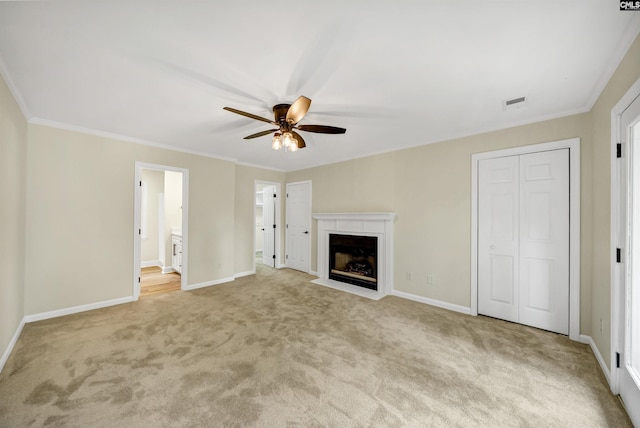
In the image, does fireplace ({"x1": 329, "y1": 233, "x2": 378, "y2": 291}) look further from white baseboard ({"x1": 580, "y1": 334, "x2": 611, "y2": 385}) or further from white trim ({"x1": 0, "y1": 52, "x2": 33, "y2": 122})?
white trim ({"x1": 0, "y1": 52, "x2": 33, "y2": 122})

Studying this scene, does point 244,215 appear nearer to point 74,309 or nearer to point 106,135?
point 106,135

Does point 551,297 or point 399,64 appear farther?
point 551,297

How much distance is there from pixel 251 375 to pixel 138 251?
2964mm

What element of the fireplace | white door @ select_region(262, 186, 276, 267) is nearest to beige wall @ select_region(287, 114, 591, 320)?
the fireplace

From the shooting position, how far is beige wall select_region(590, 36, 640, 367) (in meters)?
1.87

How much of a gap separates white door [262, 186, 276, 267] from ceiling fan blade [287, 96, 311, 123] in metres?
3.97

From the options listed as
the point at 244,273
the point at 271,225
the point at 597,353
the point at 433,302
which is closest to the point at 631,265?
the point at 597,353

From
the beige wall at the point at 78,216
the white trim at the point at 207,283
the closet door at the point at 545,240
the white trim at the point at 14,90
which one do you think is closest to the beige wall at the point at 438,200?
the closet door at the point at 545,240

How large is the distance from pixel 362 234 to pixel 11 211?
429 centimetres

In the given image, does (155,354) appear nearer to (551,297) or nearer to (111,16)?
(111,16)

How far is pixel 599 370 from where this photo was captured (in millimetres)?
2082

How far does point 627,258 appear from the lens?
1683mm

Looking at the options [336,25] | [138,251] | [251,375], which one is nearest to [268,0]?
[336,25]

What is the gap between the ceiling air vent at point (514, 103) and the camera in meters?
2.41
